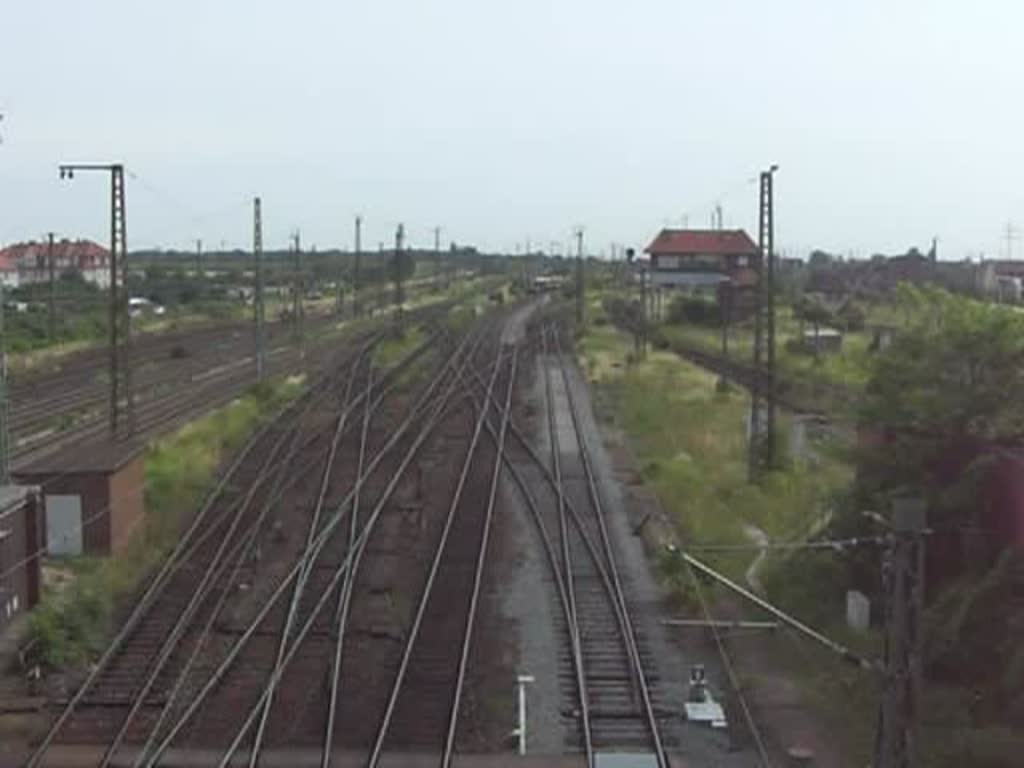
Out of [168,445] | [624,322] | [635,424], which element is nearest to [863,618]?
[168,445]

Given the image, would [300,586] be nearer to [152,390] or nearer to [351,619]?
[351,619]

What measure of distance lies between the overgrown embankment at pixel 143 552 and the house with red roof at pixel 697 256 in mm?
60129

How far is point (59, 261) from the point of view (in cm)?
11600

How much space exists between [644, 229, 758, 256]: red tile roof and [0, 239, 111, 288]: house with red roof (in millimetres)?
35318

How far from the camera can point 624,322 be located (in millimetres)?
78812

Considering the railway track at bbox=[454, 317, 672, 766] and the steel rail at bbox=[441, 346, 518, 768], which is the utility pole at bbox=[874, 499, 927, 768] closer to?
the railway track at bbox=[454, 317, 672, 766]

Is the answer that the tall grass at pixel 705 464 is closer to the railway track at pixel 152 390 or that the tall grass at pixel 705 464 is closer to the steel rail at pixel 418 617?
the steel rail at pixel 418 617


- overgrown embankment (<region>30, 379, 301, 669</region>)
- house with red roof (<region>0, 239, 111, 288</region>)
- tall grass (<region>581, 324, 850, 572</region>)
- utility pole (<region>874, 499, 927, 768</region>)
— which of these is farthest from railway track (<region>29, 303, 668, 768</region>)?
house with red roof (<region>0, 239, 111, 288</region>)

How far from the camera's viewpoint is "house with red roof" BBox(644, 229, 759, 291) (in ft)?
306

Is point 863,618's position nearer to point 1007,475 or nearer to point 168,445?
point 1007,475

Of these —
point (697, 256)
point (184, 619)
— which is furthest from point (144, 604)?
point (697, 256)

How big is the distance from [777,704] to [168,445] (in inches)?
687

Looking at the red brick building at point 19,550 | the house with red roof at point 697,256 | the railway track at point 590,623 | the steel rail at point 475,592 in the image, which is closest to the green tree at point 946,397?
the railway track at point 590,623

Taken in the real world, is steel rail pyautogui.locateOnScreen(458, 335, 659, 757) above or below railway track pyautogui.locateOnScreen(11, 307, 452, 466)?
below
